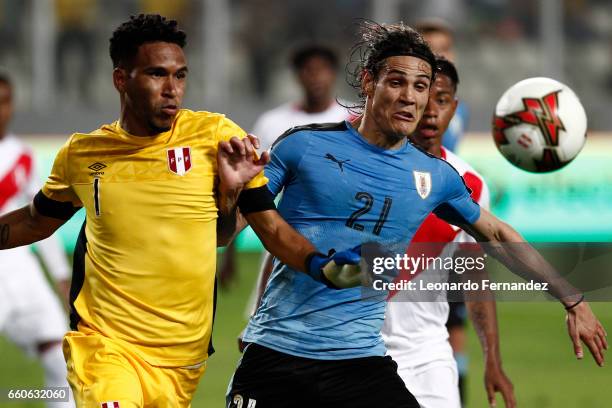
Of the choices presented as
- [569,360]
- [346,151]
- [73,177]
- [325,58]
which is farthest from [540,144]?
[569,360]

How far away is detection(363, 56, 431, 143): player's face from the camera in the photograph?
4.83 metres

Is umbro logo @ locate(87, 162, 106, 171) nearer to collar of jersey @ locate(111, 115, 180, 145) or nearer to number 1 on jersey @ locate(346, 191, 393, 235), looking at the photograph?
collar of jersey @ locate(111, 115, 180, 145)

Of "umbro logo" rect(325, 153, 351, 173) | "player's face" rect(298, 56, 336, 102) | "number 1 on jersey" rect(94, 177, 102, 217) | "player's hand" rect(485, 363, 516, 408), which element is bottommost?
"player's hand" rect(485, 363, 516, 408)

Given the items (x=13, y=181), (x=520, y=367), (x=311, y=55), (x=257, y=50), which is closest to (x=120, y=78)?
(x=13, y=181)

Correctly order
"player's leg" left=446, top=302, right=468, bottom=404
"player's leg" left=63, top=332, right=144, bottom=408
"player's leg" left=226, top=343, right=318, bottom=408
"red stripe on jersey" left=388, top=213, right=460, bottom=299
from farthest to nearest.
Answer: "player's leg" left=446, top=302, right=468, bottom=404 < "red stripe on jersey" left=388, top=213, right=460, bottom=299 < "player's leg" left=226, top=343, right=318, bottom=408 < "player's leg" left=63, top=332, right=144, bottom=408

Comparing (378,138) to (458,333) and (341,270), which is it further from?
(458,333)

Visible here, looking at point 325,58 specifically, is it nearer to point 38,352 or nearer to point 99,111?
point 38,352

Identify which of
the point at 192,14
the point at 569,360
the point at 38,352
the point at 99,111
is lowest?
the point at 569,360

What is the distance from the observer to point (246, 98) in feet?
53.2

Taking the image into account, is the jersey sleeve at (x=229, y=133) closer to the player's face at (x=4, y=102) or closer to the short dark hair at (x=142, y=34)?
the short dark hair at (x=142, y=34)

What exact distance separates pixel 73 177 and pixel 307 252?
102 cm

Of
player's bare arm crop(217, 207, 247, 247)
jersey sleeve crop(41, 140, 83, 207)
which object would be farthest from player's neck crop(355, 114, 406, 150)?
jersey sleeve crop(41, 140, 83, 207)

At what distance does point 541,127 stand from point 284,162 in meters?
1.73

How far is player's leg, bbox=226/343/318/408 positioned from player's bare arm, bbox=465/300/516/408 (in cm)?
139
